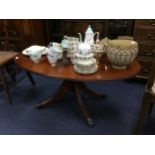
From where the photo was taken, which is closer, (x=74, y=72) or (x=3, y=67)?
(x=74, y=72)

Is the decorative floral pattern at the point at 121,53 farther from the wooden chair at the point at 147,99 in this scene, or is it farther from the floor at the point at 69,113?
the floor at the point at 69,113

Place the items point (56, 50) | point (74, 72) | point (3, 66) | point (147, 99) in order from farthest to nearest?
point (3, 66), point (56, 50), point (74, 72), point (147, 99)

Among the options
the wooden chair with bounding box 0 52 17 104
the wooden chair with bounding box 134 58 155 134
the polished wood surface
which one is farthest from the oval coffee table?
the wooden chair with bounding box 0 52 17 104

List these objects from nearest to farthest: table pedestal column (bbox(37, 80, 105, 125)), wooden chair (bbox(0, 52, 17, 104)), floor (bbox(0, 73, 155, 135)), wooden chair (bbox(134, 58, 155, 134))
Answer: wooden chair (bbox(134, 58, 155, 134)) → floor (bbox(0, 73, 155, 135)) → table pedestal column (bbox(37, 80, 105, 125)) → wooden chair (bbox(0, 52, 17, 104))

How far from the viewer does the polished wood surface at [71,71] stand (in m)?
1.50

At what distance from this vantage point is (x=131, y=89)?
2504 millimetres

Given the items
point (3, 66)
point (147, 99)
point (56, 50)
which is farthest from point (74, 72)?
point (3, 66)

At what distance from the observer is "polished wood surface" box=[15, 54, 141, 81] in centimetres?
150

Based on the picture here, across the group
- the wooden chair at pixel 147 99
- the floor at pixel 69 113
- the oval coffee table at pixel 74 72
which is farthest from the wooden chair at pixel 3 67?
the wooden chair at pixel 147 99

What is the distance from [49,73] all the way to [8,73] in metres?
1.02

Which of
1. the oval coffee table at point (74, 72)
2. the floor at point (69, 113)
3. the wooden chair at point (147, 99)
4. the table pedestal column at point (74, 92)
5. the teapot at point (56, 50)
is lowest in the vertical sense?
the floor at point (69, 113)

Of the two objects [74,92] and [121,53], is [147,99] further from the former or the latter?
[74,92]

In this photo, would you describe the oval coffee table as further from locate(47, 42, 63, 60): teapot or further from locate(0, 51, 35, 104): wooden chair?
locate(0, 51, 35, 104): wooden chair

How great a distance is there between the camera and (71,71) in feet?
5.28
